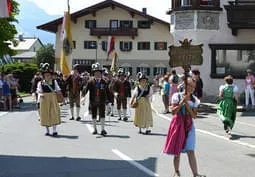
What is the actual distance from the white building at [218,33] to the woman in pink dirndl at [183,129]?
1694cm

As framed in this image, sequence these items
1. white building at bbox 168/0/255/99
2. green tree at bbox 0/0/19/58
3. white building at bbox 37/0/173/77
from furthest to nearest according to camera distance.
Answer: white building at bbox 37/0/173/77 → green tree at bbox 0/0/19/58 → white building at bbox 168/0/255/99

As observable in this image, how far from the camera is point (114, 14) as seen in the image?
63.4m

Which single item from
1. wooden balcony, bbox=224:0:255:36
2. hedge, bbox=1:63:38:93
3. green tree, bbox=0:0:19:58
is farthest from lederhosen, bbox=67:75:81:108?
hedge, bbox=1:63:38:93

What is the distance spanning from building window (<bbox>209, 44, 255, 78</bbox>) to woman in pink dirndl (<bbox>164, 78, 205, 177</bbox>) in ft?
60.2

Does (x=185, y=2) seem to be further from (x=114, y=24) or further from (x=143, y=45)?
(x=143, y=45)

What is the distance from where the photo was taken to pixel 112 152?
10.8m

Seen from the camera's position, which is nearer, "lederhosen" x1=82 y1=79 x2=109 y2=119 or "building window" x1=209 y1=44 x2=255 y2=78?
"lederhosen" x1=82 y1=79 x2=109 y2=119

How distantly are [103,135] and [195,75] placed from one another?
5.29 metres

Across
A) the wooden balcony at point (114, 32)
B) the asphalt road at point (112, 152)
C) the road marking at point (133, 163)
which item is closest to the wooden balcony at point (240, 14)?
the asphalt road at point (112, 152)

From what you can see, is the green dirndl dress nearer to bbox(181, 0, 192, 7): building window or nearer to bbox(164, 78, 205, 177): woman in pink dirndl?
bbox(164, 78, 205, 177): woman in pink dirndl

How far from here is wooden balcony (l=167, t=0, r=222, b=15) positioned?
79.7 feet

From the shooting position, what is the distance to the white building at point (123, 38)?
63219mm

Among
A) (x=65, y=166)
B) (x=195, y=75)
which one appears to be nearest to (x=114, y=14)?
(x=195, y=75)

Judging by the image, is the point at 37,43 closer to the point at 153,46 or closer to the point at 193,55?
the point at 153,46
